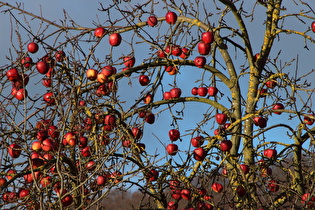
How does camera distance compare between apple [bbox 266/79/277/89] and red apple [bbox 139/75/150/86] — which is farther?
apple [bbox 266/79/277/89]

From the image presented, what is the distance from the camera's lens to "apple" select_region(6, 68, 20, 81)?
5046mm

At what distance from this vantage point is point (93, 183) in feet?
15.3

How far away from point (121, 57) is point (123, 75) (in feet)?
1.07

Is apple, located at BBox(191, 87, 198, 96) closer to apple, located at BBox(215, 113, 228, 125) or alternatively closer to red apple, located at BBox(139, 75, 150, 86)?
apple, located at BBox(215, 113, 228, 125)

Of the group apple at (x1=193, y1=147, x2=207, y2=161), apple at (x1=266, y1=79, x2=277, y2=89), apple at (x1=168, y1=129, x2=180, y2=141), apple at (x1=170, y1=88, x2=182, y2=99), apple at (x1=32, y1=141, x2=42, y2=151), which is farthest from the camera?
apple at (x1=266, y1=79, x2=277, y2=89)

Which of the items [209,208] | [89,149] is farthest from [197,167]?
[89,149]

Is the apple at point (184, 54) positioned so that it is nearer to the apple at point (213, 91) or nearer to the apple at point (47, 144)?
the apple at point (213, 91)

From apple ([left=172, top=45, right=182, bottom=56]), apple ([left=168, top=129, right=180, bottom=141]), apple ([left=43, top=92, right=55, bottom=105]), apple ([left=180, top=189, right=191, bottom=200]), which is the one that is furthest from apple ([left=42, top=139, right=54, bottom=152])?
apple ([left=172, top=45, right=182, bottom=56])

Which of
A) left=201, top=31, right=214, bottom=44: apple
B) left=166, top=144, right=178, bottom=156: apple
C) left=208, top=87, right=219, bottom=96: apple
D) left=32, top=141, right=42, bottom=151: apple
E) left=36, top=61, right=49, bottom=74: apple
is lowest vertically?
left=166, top=144, right=178, bottom=156: apple

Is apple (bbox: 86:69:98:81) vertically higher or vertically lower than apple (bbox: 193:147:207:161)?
higher

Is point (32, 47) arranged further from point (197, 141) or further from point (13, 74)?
point (197, 141)

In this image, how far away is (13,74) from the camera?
16.6ft

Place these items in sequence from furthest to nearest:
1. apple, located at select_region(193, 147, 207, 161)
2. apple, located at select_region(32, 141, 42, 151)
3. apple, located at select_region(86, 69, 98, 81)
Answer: apple, located at select_region(193, 147, 207, 161) → apple, located at select_region(86, 69, 98, 81) → apple, located at select_region(32, 141, 42, 151)

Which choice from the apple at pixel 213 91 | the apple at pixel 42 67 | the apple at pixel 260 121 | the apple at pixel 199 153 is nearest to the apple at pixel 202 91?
the apple at pixel 213 91
